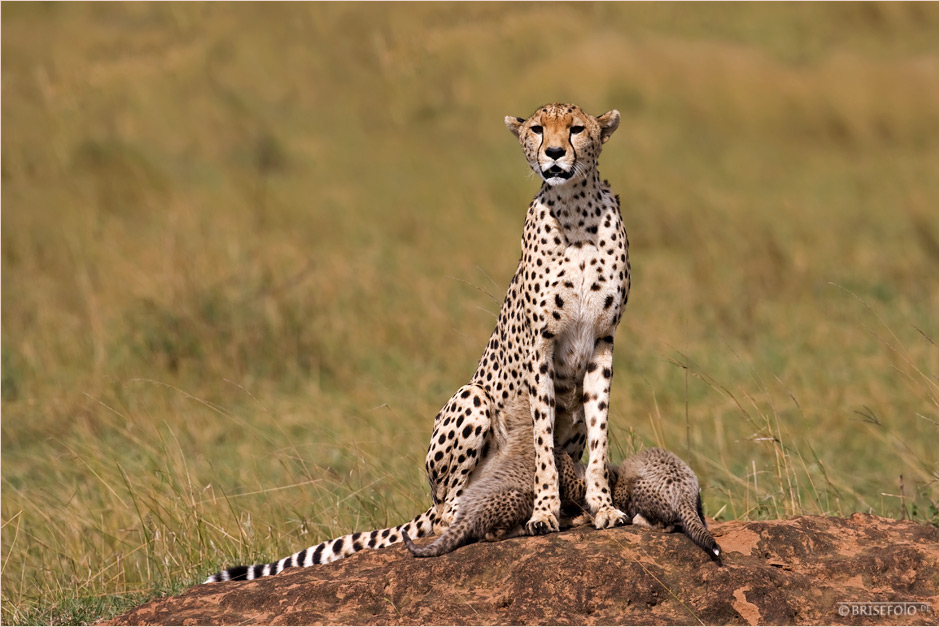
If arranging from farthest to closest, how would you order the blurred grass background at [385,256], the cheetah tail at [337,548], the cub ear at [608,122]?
the blurred grass background at [385,256]
the cheetah tail at [337,548]
the cub ear at [608,122]

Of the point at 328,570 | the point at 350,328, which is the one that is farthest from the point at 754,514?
the point at 350,328

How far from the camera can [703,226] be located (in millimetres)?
11930

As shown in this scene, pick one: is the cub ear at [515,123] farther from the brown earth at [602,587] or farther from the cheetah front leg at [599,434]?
the brown earth at [602,587]

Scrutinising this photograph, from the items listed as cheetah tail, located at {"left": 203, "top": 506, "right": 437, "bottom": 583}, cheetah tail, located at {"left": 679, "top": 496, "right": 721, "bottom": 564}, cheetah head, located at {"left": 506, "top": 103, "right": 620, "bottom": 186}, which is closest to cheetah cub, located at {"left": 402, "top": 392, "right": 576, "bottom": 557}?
cheetah tail, located at {"left": 203, "top": 506, "right": 437, "bottom": 583}

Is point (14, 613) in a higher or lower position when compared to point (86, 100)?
lower

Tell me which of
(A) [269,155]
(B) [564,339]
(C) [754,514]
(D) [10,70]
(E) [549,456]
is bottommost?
(C) [754,514]

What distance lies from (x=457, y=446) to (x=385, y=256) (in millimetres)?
7109

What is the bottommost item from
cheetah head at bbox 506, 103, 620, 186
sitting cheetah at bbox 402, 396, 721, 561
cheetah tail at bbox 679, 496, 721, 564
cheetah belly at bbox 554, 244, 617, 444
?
cheetah tail at bbox 679, 496, 721, 564

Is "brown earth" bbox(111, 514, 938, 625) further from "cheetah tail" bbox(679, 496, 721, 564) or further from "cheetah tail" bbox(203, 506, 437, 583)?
"cheetah tail" bbox(203, 506, 437, 583)

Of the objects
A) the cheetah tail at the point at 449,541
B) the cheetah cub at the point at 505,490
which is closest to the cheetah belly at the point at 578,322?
the cheetah cub at the point at 505,490

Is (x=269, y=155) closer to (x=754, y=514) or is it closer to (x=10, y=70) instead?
(x=10, y=70)

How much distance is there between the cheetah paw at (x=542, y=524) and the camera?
155 inches

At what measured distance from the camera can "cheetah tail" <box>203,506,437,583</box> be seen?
419 cm

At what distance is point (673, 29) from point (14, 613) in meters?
15.8
